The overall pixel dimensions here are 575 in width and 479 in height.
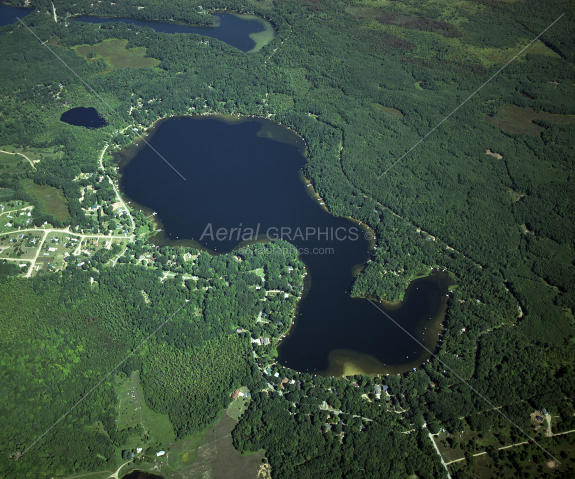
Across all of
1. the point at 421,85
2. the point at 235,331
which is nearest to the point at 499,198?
the point at 421,85

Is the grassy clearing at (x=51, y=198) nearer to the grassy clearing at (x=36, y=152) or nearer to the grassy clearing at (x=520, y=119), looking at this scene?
the grassy clearing at (x=36, y=152)

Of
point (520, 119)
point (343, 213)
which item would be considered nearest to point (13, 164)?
point (343, 213)

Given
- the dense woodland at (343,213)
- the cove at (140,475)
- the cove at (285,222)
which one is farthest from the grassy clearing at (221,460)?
the cove at (285,222)

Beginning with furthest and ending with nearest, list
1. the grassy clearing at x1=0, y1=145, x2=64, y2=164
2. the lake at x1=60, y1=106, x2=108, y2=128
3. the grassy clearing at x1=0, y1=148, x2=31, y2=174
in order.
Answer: the lake at x1=60, y1=106, x2=108, y2=128 → the grassy clearing at x1=0, y1=145, x2=64, y2=164 → the grassy clearing at x1=0, y1=148, x2=31, y2=174

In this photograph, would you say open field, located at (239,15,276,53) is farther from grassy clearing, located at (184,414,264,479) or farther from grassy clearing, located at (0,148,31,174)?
grassy clearing, located at (184,414,264,479)

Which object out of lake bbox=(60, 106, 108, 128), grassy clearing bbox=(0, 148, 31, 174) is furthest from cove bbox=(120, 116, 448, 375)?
grassy clearing bbox=(0, 148, 31, 174)

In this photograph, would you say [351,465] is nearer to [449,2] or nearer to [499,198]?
[499,198]

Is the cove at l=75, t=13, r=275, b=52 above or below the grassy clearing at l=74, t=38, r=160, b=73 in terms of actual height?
above
